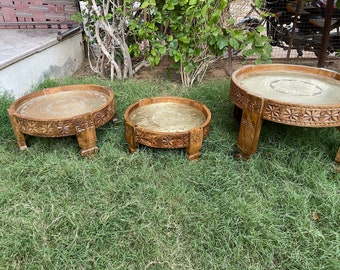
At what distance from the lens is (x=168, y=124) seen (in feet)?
6.63

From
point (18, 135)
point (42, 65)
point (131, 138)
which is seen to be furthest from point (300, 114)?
point (42, 65)

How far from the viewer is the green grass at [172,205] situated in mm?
1327

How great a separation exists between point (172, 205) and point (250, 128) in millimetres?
707

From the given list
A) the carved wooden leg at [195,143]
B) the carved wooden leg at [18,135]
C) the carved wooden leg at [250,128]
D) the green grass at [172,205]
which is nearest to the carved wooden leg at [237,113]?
the green grass at [172,205]

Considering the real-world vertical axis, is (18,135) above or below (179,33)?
below

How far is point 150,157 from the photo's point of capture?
195cm

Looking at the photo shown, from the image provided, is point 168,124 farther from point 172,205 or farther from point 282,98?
point 282,98

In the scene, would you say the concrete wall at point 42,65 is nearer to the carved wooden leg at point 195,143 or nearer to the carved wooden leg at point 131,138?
the carved wooden leg at point 131,138

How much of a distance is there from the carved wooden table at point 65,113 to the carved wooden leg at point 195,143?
2.05ft

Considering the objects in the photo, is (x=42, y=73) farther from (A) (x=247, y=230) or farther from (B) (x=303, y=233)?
(B) (x=303, y=233)

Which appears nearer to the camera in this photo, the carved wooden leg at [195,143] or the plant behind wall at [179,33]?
the carved wooden leg at [195,143]

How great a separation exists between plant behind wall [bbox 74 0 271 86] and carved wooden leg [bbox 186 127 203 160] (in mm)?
1174

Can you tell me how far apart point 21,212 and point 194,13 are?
2035 mm

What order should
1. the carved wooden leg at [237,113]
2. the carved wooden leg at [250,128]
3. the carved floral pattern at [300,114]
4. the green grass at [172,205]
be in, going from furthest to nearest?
the carved wooden leg at [237,113] → the carved wooden leg at [250,128] → the carved floral pattern at [300,114] → the green grass at [172,205]
